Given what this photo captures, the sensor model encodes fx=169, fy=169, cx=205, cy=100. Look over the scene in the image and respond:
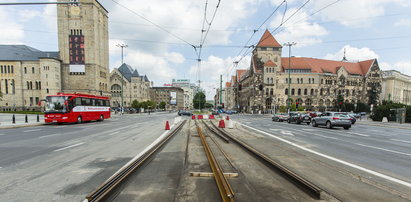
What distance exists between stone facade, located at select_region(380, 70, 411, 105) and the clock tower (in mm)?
115751

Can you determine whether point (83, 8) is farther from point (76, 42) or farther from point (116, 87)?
point (116, 87)

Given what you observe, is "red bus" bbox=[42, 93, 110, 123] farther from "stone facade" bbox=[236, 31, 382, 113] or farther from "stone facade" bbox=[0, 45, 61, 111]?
"stone facade" bbox=[236, 31, 382, 113]

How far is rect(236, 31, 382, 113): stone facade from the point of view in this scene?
2205 inches

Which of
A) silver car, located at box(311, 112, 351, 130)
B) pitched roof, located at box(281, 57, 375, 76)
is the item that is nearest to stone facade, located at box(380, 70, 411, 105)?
pitched roof, located at box(281, 57, 375, 76)

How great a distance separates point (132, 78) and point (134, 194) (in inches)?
3664

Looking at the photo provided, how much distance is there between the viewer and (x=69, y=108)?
685 inches

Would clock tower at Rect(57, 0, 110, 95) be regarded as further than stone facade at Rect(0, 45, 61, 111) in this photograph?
No

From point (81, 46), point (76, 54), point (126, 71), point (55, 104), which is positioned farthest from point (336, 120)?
point (126, 71)

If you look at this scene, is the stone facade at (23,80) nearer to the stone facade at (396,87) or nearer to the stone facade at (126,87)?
the stone facade at (126,87)

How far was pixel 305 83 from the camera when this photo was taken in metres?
57.2

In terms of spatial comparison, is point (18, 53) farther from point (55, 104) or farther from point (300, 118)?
point (300, 118)

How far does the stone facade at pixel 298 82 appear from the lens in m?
56.0

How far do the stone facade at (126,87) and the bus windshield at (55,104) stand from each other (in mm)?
65716

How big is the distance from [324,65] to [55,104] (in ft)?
244
